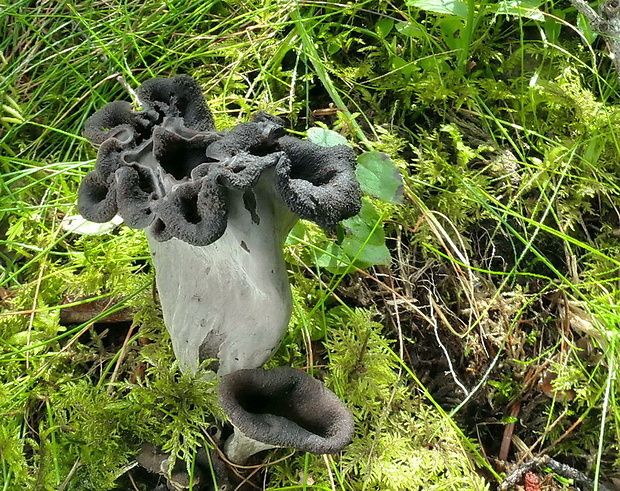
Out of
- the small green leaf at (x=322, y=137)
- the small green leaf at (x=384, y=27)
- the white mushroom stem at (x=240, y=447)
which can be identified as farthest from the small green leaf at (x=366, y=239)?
the small green leaf at (x=384, y=27)

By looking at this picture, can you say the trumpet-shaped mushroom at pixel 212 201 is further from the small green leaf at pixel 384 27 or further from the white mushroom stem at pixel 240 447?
the small green leaf at pixel 384 27

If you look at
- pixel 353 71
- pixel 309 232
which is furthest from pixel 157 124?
pixel 353 71

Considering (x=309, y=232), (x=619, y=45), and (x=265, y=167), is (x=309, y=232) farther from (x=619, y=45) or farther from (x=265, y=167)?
(x=619, y=45)

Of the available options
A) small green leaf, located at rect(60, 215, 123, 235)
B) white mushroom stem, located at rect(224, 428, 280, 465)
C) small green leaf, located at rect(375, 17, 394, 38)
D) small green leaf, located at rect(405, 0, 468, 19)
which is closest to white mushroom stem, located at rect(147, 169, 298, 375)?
white mushroom stem, located at rect(224, 428, 280, 465)

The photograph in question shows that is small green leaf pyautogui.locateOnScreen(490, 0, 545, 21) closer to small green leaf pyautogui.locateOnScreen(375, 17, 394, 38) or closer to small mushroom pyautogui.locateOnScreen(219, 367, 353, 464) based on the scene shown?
small green leaf pyautogui.locateOnScreen(375, 17, 394, 38)

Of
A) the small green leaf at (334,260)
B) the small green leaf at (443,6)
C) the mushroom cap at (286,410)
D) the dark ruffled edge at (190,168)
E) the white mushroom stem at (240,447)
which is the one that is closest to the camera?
the dark ruffled edge at (190,168)

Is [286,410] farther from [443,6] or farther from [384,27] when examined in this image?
[384,27]

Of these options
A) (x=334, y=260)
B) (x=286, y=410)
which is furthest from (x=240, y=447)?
(x=334, y=260)
